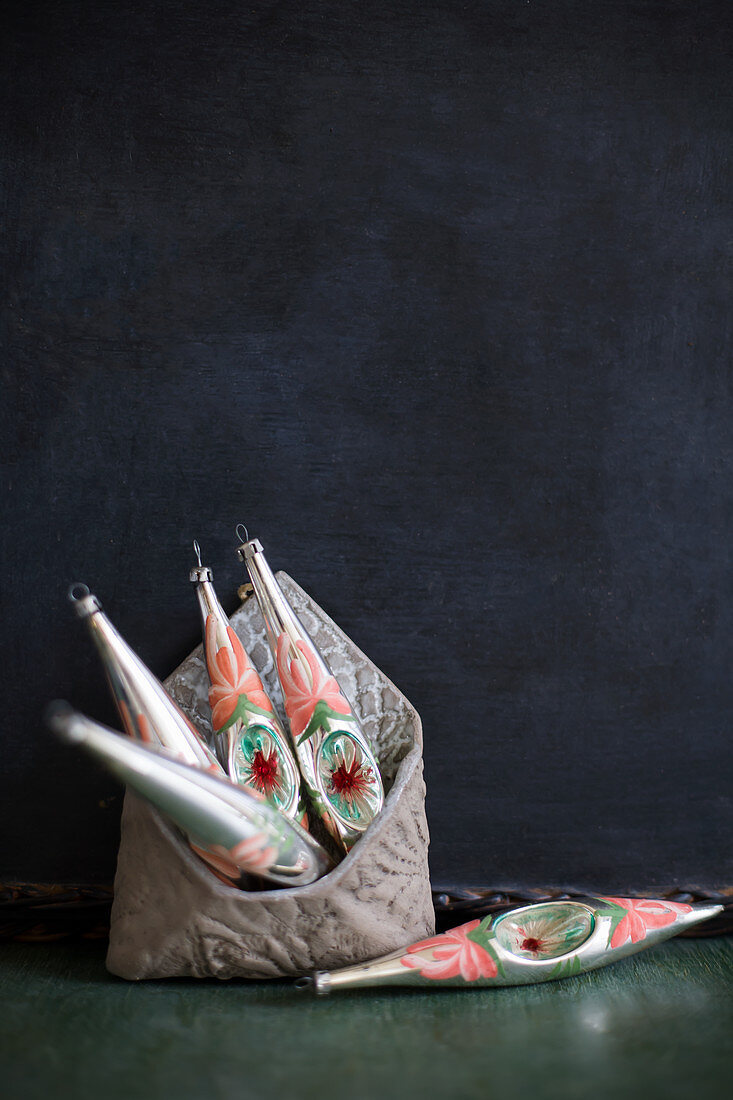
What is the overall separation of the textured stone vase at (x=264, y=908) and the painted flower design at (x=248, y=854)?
0.02m

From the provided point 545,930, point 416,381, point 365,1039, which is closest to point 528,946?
point 545,930

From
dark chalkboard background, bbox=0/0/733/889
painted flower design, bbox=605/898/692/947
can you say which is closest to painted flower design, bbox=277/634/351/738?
dark chalkboard background, bbox=0/0/733/889

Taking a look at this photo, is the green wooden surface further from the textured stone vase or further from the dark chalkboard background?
the dark chalkboard background

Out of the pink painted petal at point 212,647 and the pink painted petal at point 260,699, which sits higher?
the pink painted petal at point 212,647

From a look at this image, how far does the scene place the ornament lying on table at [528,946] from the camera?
1.74 ft

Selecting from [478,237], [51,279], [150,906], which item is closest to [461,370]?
[478,237]

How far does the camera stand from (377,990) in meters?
0.55

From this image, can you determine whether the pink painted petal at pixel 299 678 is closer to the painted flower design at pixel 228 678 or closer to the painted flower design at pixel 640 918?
the painted flower design at pixel 228 678

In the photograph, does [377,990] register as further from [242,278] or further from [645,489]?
[242,278]

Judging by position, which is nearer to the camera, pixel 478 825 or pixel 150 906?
pixel 150 906

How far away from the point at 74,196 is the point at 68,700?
454 millimetres

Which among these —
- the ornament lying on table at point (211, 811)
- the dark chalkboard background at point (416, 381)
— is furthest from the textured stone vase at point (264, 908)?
the dark chalkboard background at point (416, 381)

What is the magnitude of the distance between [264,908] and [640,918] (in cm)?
29

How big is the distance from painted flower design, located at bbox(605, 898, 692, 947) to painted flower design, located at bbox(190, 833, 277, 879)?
10.7 inches
